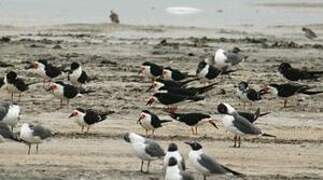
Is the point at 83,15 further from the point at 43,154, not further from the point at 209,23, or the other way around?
the point at 43,154

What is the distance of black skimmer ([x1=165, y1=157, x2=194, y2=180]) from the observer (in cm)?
1174

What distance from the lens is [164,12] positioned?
4384cm

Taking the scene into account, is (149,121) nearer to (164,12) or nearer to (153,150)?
(153,150)

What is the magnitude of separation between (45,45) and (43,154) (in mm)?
14830

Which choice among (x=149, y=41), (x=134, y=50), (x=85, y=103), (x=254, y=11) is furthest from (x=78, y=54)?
(x=254, y=11)

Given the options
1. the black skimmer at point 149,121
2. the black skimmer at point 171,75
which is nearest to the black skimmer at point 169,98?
the black skimmer at point 149,121

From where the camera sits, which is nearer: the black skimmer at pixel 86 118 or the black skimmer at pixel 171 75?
the black skimmer at pixel 86 118

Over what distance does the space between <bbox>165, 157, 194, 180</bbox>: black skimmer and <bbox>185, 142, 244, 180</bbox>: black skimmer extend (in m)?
0.67

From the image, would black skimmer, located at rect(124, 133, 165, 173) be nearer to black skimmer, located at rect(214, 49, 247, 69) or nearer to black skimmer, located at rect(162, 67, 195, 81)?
black skimmer, located at rect(162, 67, 195, 81)

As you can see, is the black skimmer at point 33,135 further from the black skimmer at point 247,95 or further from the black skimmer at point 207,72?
the black skimmer at point 207,72

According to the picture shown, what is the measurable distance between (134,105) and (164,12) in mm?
25059

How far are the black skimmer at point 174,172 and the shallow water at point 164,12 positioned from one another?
977 inches

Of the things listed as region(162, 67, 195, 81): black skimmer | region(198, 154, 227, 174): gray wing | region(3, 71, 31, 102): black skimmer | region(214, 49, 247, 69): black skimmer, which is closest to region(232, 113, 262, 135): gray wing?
region(198, 154, 227, 174): gray wing

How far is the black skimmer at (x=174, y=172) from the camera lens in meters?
11.7
